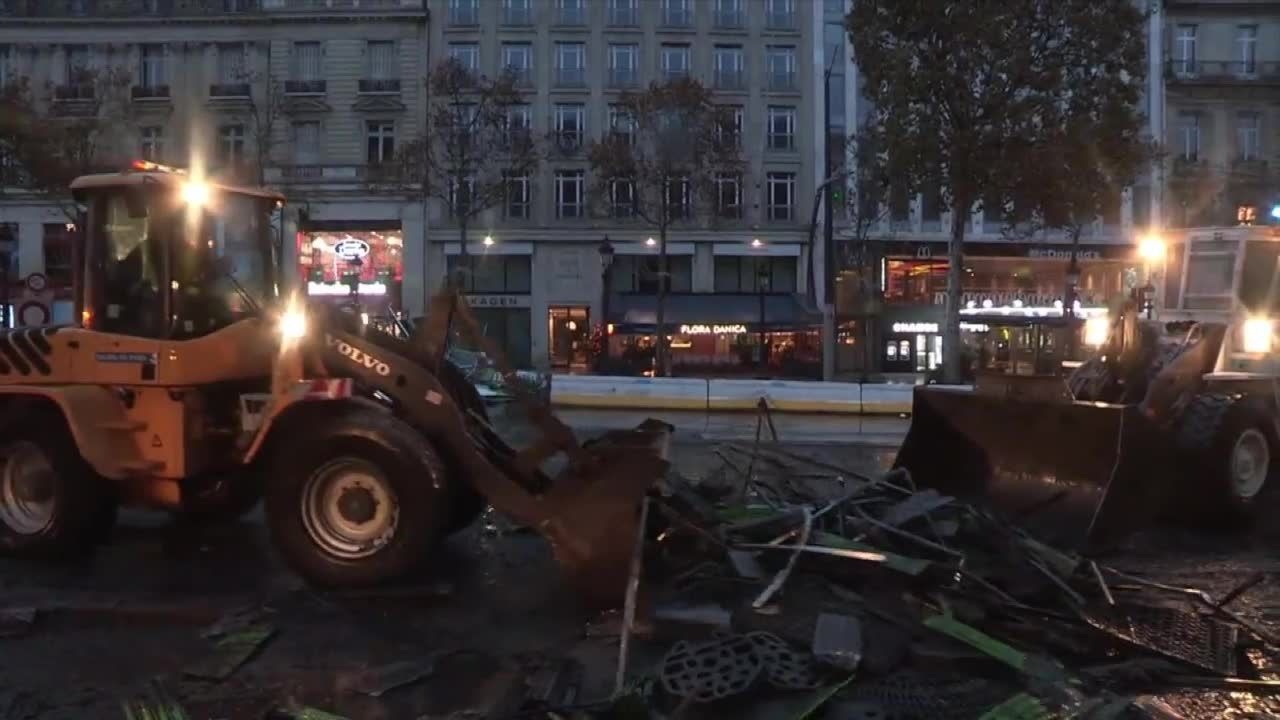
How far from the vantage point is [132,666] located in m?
5.96

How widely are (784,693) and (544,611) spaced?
6.79 feet

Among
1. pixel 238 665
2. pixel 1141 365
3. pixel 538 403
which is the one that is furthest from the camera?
pixel 1141 365

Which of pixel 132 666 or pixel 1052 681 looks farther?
pixel 132 666

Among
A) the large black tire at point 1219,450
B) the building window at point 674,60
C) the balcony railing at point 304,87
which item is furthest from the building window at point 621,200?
the large black tire at point 1219,450

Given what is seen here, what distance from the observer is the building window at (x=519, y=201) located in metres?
47.3

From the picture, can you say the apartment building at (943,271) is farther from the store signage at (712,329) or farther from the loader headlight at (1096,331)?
the loader headlight at (1096,331)

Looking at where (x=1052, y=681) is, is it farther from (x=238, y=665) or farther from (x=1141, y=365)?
(x=1141, y=365)

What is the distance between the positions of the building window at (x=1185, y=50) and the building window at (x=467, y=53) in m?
30.2

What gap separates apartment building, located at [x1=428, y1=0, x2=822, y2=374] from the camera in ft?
156

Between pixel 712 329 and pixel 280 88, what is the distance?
68.6ft

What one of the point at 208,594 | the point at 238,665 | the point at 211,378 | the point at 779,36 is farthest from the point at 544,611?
the point at 779,36

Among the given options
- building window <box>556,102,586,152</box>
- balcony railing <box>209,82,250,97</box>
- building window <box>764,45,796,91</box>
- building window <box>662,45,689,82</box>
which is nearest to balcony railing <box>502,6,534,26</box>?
building window <box>556,102,586,152</box>

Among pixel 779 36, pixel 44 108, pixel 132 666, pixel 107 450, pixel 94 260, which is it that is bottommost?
pixel 132 666

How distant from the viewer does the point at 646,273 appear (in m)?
46.9
